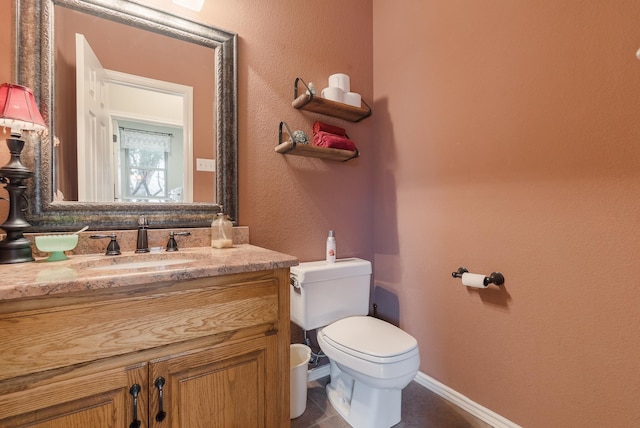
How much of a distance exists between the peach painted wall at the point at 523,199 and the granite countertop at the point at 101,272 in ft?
3.34

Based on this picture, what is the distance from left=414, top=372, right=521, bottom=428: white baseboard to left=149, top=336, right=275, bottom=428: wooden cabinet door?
109 centimetres

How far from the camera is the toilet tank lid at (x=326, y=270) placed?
1486mm

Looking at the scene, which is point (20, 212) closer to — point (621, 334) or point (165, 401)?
point (165, 401)

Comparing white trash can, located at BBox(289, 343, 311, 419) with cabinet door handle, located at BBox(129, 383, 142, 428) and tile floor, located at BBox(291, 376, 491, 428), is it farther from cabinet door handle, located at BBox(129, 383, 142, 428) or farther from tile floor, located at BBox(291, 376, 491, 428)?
cabinet door handle, located at BBox(129, 383, 142, 428)

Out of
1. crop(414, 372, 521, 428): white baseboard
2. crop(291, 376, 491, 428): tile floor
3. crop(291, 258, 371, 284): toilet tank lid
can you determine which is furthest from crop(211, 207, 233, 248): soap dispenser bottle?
crop(414, 372, 521, 428): white baseboard

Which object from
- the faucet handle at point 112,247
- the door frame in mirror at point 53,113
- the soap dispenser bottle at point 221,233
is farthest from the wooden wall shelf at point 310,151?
the faucet handle at point 112,247

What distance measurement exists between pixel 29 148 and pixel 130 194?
1.19 feet

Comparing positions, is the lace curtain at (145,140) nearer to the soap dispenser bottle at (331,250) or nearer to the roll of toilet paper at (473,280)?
the soap dispenser bottle at (331,250)

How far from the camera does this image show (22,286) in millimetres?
651

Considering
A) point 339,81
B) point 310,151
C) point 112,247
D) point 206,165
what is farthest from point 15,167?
point 339,81

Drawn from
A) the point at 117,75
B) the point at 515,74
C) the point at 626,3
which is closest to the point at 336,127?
the point at 515,74

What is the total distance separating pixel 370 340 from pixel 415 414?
551mm

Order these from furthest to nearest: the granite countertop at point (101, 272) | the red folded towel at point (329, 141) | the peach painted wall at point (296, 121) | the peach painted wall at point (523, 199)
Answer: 1. the red folded towel at point (329, 141)
2. the peach painted wall at point (296, 121)
3. the peach painted wall at point (523, 199)
4. the granite countertop at point (101, 272)

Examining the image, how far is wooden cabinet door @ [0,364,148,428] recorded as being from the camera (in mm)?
680
